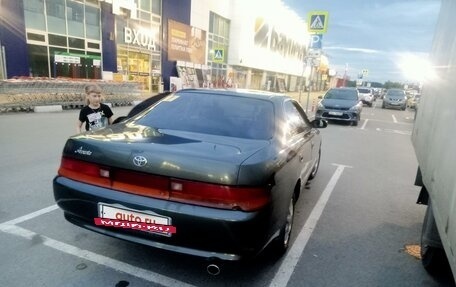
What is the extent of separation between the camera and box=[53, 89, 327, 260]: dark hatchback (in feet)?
7.92

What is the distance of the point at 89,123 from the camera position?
465 centimetres

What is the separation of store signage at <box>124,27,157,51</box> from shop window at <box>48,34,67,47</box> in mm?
4313

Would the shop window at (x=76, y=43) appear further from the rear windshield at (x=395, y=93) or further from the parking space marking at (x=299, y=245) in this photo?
the rear windshield at (x=395, y=93)

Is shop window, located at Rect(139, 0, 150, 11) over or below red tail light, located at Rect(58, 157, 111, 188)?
over

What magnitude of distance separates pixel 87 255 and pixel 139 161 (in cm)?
122

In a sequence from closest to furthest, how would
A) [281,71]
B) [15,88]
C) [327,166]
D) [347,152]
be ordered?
[327,166] → [347,152] → [15,88] → [281,71]

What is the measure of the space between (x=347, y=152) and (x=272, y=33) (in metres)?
34.6

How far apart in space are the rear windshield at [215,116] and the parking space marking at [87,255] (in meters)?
1.27

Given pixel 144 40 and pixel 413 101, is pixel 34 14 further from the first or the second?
pixel 413 101

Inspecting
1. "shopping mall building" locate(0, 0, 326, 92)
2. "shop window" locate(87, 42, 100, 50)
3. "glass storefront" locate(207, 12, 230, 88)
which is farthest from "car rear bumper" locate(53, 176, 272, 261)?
"glass storefront" locate(207, 12, 230, 88)

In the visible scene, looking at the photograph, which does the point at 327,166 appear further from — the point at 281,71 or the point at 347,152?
the point at 281,71

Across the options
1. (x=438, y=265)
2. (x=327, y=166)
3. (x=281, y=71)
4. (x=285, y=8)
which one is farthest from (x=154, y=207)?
(x=281, y=71)

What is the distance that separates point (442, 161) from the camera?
249cm

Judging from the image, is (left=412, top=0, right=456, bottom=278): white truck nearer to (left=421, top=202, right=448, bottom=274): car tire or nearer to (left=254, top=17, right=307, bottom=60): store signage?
(left=421, top=202, right=448, bottom=274): car tire
